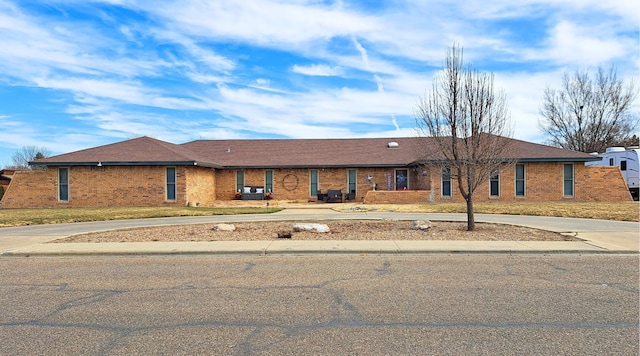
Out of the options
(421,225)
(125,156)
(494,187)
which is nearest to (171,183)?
(125,156)

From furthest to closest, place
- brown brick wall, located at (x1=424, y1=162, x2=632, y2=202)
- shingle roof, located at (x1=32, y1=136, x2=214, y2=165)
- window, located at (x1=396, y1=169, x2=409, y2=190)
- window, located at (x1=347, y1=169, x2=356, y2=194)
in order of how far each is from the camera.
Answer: window, located at (x1=347, y1=169, x2=356, y2=194) → window, located at (x1=396, y1=169, x2=409, y2=190) → brown brick wall, located at (x1=424, y1=162, x2=632, y2=202) → shingle roof, located at (x1=32, y1=136, x2=214, y2=165)

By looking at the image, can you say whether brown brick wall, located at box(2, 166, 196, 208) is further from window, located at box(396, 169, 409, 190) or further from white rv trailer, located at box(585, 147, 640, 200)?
white rv trailer, located at box(585, 147, 640, 200)

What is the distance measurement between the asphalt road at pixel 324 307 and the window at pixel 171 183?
18946 millimetres

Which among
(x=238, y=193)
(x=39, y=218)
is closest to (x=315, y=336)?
(x=39, y=218)

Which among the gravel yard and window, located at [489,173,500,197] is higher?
window, located at [489,173,500,197]

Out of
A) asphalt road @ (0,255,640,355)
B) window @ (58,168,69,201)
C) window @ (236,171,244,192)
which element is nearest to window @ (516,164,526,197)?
window @ (236,171,244,192)

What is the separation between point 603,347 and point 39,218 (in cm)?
2115

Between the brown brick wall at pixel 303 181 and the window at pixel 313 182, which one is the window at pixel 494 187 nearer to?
the brown brick wall at pixel 303 181

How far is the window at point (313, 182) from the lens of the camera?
109ft

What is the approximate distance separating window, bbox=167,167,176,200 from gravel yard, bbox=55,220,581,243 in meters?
12.9

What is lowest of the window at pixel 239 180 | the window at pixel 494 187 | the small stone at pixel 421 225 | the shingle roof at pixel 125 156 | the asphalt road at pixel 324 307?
the asphalt road at pixel 324 307

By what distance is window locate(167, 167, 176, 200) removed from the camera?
28.2 metres

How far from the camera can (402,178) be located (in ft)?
108

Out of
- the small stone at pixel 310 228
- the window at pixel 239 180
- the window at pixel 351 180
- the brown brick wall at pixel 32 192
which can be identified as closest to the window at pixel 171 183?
the window at pixel 239 180
